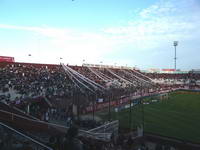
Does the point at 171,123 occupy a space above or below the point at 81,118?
below

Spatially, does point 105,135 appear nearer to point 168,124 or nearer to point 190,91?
point 168,124

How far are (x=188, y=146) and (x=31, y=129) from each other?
10865 millimetres

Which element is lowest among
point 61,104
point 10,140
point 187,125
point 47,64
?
point 187,125

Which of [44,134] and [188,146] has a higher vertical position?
[44,134]

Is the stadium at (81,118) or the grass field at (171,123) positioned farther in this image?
the grass field at (171,123)

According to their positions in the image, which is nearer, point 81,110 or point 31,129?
point 31,129

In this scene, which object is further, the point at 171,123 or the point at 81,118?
the point at 171,123

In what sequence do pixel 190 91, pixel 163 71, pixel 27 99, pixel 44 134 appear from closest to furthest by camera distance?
pixel 44 134
pixel 27 99
pixel 190 91
pixel 163 71

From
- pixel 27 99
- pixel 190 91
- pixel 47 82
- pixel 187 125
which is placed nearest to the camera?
pixel 187 125

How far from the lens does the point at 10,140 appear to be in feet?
17.1

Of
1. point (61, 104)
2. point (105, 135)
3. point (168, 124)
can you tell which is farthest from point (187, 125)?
point (61, 104)

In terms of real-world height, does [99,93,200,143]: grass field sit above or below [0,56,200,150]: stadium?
below

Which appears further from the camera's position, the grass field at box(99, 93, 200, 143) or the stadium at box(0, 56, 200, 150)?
the grass field at box(99, 93, 200, 143)

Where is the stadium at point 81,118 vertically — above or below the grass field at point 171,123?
above
